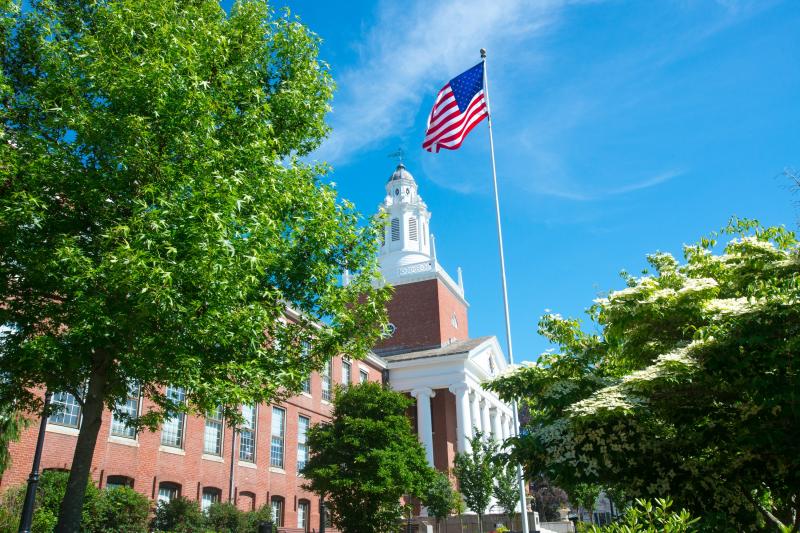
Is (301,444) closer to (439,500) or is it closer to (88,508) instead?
(439,500)

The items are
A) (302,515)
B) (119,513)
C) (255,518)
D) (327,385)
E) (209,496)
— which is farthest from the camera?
(327,385)

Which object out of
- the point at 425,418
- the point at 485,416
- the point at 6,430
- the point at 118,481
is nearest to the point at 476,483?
the point at 425,418

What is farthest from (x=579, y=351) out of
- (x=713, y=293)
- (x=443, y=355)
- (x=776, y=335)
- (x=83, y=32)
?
(x=443, y=355)

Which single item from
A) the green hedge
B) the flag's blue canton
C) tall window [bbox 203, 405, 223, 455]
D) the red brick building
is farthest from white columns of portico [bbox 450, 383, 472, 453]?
the flag's blue canton

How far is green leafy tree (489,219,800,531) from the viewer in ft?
29.2

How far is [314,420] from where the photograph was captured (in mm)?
36562

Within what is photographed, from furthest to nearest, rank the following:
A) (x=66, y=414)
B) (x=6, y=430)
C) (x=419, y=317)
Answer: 1. (x=419, y=317)
2. (x=66, y=414)
3. (x=6, y=430)

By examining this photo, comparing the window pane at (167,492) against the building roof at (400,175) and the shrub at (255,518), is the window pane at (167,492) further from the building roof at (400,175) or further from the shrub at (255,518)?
the building roof at (400,175)

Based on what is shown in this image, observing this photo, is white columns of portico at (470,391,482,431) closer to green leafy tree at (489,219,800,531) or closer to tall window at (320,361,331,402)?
tall window at (320,361,331,402)

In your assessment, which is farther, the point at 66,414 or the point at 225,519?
the point at 225,519

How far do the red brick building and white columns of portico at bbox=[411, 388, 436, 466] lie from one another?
0.24ft

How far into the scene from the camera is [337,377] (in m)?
39.9

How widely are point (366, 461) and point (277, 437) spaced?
1102 cm

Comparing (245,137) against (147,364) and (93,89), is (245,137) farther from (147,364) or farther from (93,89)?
(147,364)
